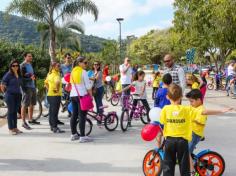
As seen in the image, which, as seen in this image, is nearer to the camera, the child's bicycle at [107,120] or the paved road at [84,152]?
the paved road at [84,152]

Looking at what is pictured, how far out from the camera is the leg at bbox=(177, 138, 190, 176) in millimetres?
4848

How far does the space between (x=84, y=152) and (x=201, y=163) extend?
2.64 meters

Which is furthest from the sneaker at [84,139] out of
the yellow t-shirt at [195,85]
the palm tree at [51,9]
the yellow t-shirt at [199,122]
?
the palm tree at [51,9]

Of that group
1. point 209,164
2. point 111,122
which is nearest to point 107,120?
point 111,122

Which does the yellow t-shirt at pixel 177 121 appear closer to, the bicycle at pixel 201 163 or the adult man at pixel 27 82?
the bicycle at pixel 201 163

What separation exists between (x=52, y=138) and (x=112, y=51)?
3742 centimetres

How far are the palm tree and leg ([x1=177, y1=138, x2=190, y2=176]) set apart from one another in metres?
19.4

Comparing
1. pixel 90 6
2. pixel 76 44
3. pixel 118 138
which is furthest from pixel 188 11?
pixel 118 138

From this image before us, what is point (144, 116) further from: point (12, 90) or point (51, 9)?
point (51, 9)

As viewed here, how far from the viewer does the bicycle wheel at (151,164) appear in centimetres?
572

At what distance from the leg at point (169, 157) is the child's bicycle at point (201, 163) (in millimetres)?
669

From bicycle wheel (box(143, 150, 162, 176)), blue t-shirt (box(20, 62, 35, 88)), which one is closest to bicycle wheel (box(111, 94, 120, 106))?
blue t-shirt (box(20, 62, 35, 88))

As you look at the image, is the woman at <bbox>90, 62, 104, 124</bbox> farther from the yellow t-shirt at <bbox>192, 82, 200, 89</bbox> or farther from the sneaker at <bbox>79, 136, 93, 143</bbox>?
the sneaker at <bbox>79, 136, 93, 143</bbox>

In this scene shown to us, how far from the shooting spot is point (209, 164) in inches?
226
